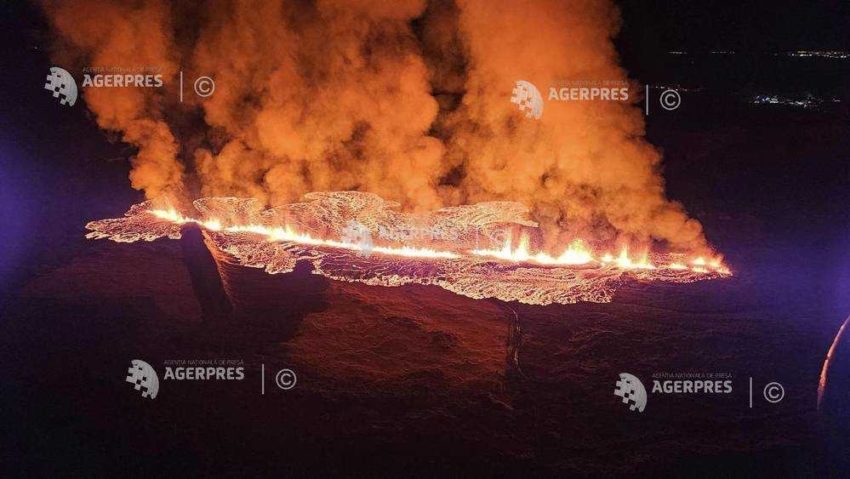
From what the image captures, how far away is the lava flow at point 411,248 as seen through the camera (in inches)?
328

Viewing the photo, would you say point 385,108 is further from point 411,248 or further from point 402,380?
point 402,380

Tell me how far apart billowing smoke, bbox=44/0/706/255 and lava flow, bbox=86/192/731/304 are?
1.89 ft

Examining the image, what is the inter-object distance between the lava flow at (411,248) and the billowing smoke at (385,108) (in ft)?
1.89

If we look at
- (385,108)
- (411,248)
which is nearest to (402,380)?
(411,248)

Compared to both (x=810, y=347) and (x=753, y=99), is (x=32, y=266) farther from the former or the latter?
(x=753, y=99)

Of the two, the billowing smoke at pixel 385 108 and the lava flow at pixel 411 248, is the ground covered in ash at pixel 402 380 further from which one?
the billowing smoke at pixel 385 108

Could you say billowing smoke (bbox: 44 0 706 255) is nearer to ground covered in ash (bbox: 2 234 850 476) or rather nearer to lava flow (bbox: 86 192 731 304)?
lava flow (bbox: 86 192 731 304)

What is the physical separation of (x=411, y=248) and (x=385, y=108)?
3066mm

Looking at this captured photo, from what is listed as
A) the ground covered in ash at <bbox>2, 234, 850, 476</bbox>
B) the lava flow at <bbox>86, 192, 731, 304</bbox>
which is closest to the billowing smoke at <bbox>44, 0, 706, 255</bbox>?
the lava flow at <bbox>86, 192, 731, 304</bbox>

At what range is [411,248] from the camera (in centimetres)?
994

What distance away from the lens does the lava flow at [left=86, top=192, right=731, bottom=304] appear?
834cm

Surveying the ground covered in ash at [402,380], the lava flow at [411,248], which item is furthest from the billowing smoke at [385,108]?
the ground covered in ash at [402,380]

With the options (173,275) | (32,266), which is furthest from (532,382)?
(32,266)

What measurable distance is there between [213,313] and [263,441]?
2.72 m
